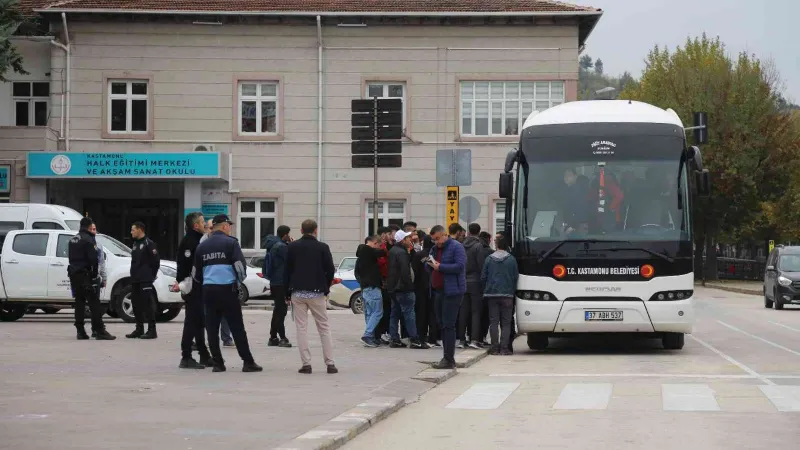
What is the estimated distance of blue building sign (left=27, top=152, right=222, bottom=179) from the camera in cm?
4188

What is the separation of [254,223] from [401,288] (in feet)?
77.7

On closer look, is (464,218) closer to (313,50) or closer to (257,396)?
(257,396)

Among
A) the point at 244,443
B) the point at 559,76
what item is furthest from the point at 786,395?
the point at 559,76

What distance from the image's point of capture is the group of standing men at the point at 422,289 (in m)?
20.4

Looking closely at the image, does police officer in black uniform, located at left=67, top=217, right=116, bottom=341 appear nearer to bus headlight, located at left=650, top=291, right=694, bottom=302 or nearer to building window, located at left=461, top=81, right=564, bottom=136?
bus headlight, located at left=650, top=291, right=694, bottom=302

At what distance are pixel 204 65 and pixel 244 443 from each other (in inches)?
1368

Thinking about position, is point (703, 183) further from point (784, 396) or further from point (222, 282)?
point (222, 282)

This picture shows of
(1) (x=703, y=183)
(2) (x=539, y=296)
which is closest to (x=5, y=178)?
(2) (x=539, y=296)

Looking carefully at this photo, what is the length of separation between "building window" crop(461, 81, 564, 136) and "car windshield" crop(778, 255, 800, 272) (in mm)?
8387

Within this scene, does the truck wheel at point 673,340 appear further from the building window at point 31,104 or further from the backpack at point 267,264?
the building window at point 31,104

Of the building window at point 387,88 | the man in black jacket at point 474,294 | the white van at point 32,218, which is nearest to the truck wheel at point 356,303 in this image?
the white van at point 32,218

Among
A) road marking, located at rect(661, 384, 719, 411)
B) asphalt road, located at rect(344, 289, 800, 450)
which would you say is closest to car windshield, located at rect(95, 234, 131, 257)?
asphalt road, located at rect(344, 289, 800, 450)

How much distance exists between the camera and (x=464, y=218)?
26.6m

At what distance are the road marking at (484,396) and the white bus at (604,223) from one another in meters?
4.60
